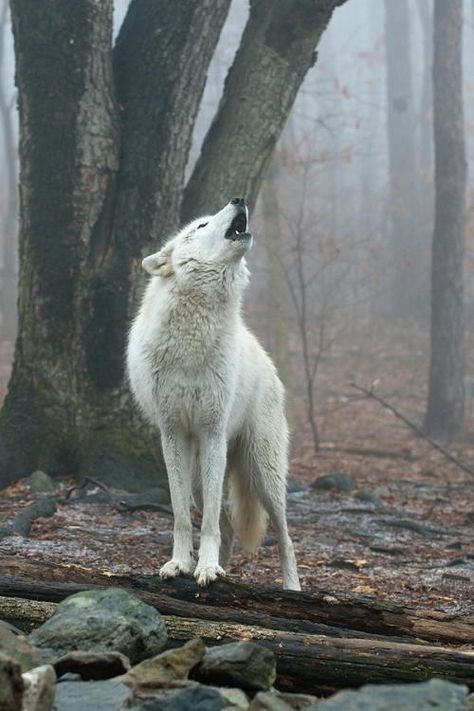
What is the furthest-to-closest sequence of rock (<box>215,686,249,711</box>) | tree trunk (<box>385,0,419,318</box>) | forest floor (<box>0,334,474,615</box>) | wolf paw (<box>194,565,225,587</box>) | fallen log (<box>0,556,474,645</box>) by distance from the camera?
tree trunk (<box>385,0,419,318</box>) → forest floor (<box>0,334,474,615</box>) → wolf paw (<box>194,565,225,587</box>) → fallen log (<box>0,556,474,645</box>) → rock (<box>215,686,249,711</box>)

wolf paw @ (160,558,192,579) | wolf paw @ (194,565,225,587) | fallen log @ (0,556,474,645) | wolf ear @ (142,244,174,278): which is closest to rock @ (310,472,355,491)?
wolf ear @ (142,244,174,278)

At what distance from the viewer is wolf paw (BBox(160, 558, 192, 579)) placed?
448cm

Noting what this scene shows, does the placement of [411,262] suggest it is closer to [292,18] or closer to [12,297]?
[12,297]

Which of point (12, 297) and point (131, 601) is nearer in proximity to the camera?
point (131, 601)

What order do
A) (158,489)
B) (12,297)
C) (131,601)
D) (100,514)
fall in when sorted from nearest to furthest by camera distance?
(131,601) → (100,514) → (158,489) → (12,297)

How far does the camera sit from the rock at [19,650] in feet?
10.4

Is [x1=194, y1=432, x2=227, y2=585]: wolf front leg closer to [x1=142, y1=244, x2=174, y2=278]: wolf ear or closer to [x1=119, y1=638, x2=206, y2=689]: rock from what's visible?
[x1=142, y1=244, x2=174, y2=278]: wolf ear

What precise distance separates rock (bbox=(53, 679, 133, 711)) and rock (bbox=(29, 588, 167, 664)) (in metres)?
0.30

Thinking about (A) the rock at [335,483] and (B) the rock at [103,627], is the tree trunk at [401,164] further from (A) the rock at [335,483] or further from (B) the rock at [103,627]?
(B) the rock at [103,627]

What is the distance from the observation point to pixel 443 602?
535 centimetres

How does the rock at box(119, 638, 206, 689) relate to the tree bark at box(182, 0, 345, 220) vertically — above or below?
below

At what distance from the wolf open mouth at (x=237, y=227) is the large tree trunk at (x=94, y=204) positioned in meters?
3.07

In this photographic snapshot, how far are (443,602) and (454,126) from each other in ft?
38.5

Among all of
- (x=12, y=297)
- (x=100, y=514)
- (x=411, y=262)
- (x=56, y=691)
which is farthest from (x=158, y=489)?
(x=411, y=262)
